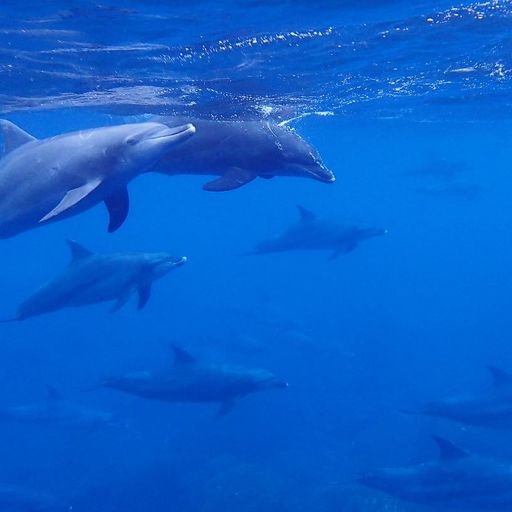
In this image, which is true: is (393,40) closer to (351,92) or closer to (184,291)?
(351,92)

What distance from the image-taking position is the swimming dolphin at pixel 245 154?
803 centimetres

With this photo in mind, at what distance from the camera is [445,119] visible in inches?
1197

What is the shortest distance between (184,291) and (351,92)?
27663 millimetres

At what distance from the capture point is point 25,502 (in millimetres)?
15352

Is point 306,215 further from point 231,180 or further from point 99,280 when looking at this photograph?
point 231,180

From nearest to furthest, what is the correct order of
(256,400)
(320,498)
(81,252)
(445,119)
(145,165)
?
(145,165)
(81,252)
(320,498)
(256,400)
(445,119)

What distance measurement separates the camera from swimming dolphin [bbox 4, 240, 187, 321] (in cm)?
1306

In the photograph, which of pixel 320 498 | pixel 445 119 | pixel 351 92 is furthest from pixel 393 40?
pixel 445 119

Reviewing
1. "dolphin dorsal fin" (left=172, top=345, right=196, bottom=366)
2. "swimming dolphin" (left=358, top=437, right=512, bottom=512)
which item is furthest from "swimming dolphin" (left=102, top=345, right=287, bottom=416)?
"swimming dolphin" (left=358, top=437, right=512, bottom=512)

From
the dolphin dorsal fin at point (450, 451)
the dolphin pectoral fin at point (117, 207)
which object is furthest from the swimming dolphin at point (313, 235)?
the dolphin pectoral fin at point (117, 207)

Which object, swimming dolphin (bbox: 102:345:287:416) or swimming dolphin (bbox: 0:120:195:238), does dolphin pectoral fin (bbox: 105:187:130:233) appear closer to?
swimming dolphin (bbox: 0:120:195:238)

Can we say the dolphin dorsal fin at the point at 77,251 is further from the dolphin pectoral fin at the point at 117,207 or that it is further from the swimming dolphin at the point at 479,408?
the swimming dolphin at the point at 479,408

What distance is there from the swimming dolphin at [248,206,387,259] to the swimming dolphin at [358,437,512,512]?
29.5 feet

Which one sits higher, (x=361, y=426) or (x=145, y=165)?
(x=145, y=165)
